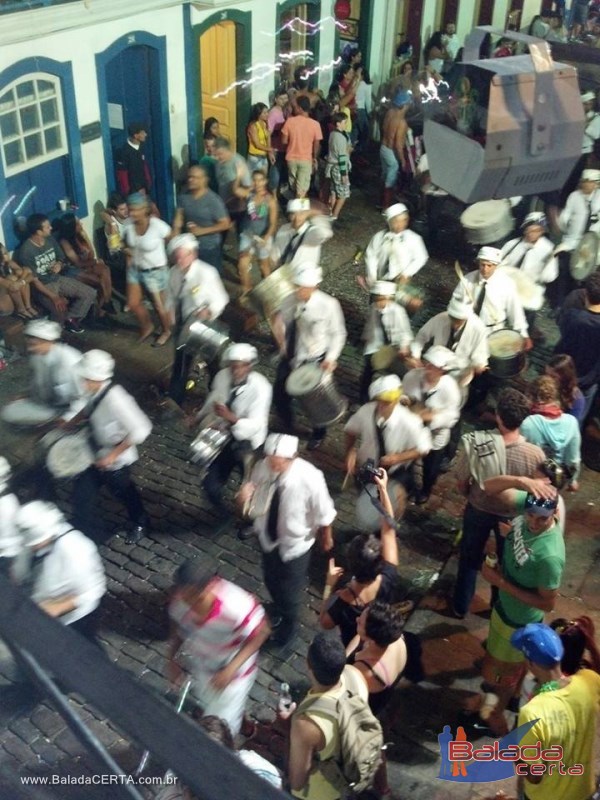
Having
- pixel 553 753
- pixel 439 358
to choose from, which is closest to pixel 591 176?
pixel 439 358

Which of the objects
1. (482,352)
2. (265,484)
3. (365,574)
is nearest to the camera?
(365,574)

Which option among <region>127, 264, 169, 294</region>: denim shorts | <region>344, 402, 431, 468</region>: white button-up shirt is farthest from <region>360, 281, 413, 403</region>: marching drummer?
<region>127, 264, 169, 294</region>: denim shorts

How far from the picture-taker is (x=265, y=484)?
192 inches

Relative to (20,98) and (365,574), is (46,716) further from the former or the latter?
(20,98)

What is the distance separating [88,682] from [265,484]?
3.81 metres

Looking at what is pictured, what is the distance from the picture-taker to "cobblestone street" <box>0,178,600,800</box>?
4.67 meters

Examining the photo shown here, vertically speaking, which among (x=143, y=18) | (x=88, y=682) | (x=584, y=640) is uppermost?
(x=88, y=682)

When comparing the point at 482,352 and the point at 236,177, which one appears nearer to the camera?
the point at 482,352

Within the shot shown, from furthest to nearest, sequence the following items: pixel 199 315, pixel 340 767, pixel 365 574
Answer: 1. pixel 199 315
2. pixel 365 574
3. pixel 340 767

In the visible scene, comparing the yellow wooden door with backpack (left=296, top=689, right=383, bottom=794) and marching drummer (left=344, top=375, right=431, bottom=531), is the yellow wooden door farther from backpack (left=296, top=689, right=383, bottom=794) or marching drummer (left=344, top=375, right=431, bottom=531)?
backpack (left=296, top=689, right=383, bottom=794)

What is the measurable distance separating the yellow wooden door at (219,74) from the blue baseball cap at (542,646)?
9502 millimetres

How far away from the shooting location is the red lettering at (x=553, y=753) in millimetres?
3300

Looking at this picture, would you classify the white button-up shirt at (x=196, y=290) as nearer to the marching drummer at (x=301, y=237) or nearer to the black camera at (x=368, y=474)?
the marching drummer at (x=301, y=237)

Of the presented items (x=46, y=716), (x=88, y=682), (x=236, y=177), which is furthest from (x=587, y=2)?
(x=88, y=682)
